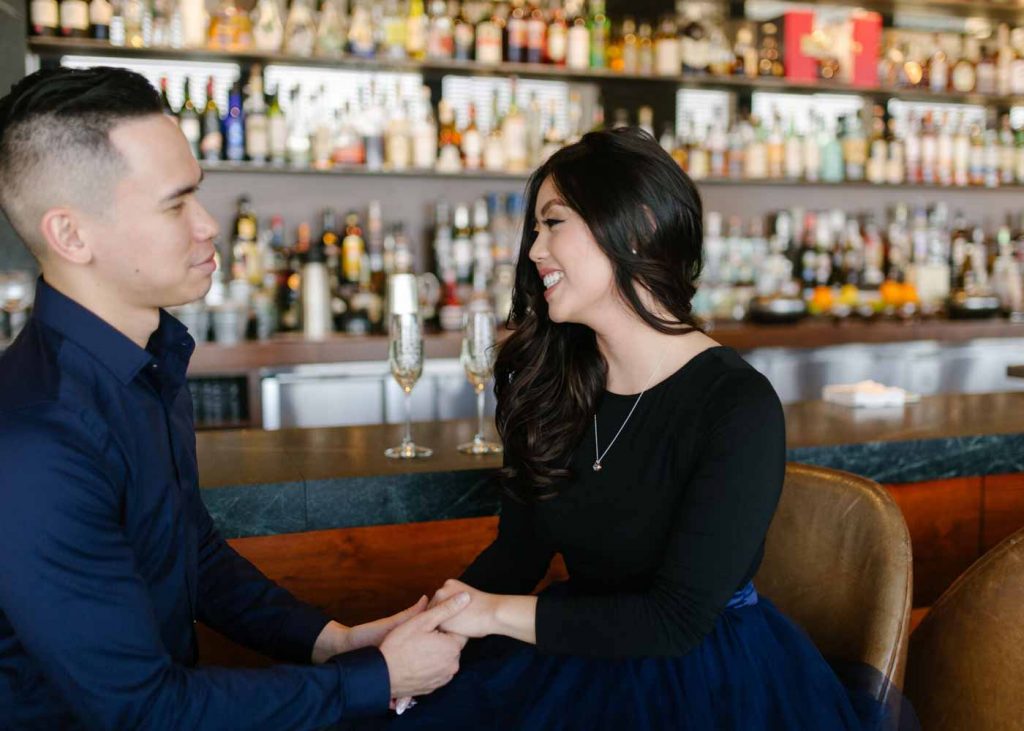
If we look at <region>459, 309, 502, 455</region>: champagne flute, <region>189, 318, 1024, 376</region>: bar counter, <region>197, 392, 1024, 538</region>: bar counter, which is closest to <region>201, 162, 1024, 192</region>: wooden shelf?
<region>189, 318, 1024, 376</region>: bar counter

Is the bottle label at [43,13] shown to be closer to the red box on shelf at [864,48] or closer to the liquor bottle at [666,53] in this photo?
the liquor bottle at [666,53]

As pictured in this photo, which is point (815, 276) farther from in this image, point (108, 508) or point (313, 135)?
point (108, 508)

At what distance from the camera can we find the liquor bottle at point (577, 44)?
412 cm

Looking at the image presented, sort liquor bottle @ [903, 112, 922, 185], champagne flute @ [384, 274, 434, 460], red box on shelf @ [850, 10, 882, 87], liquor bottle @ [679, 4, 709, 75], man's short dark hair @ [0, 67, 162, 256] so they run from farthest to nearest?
liquor bottle @ [903, 112, 922, 185] → red box on shelf @ [850, 10, 882, 87] → liquor bottle @ [679, 4, 709, 75] → champagne flute @ [384, 274, 434, 460] → man's short dark hair @ [0, 67, 162, 256]

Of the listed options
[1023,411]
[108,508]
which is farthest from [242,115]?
Result: [108,508]

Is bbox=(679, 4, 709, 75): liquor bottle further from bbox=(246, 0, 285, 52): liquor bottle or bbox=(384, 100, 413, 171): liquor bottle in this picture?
bbox=(246, 0, 285, 52): liquor bottle

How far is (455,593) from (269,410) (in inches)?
94.8

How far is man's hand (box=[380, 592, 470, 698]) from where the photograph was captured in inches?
45.7

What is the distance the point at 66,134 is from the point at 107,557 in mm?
438

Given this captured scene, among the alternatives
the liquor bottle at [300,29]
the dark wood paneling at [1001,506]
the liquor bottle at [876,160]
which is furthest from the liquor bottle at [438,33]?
the dark wood paneling at [1001,506]

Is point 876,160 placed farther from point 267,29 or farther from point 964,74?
point 267,29

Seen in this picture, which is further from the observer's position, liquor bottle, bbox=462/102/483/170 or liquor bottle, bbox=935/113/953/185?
liquor bottle, bbox=935/113/953/185

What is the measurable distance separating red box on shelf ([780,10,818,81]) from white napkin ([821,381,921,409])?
242cm

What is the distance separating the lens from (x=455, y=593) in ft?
4.12
